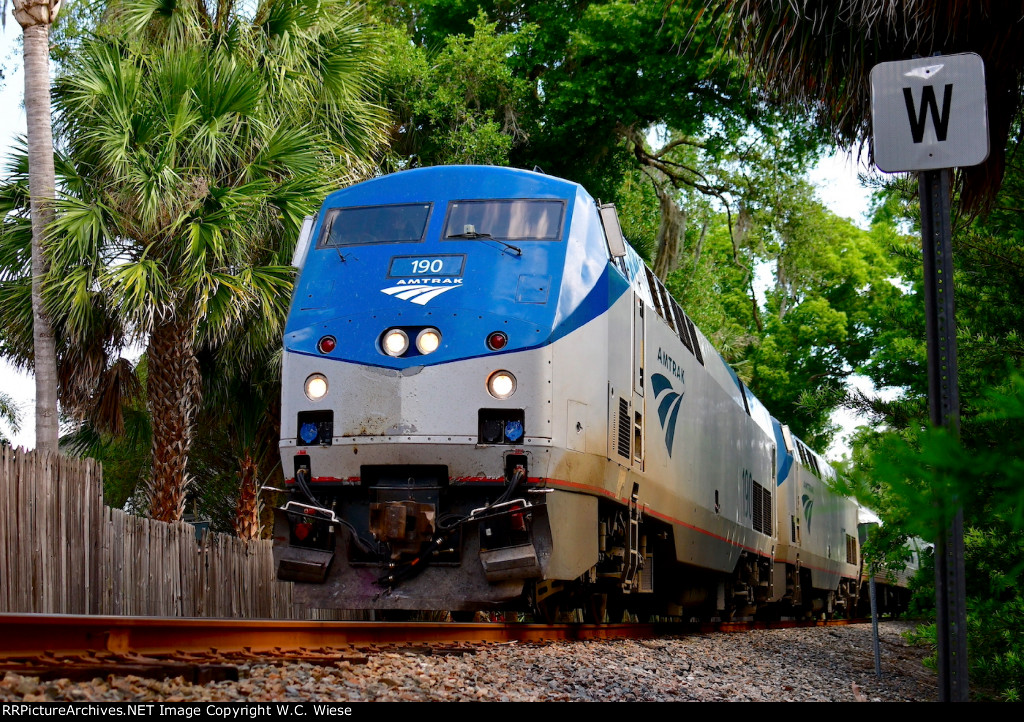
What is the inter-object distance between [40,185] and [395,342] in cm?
666

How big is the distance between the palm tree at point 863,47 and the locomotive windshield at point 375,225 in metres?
2.82

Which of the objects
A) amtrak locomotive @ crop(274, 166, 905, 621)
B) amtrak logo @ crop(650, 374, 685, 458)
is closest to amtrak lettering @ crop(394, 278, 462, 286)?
amtrak locomotive @ crop(274, 166, 905, 621)

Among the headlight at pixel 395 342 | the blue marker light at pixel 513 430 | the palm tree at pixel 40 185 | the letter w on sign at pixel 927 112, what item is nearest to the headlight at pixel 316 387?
the headlight at pixel 395 342

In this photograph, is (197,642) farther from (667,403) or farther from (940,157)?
(667,403)

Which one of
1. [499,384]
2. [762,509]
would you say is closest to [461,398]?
[499,384]

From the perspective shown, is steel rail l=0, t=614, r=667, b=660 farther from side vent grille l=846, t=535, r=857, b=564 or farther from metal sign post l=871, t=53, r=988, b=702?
side vent grille l=846, t=535, r=857, b=564

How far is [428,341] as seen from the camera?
802cm

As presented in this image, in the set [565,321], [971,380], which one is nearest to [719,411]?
[971,380]

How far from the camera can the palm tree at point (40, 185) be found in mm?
12289

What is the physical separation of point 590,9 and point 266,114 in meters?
8.27

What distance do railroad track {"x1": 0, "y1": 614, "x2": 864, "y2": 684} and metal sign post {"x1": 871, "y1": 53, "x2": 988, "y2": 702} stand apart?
297cm

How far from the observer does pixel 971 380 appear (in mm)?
8781

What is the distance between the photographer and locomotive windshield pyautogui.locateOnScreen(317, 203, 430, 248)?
28.9ft

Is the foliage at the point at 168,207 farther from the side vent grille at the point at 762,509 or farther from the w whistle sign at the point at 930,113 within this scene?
the w whistle sign at the point at 930,113
